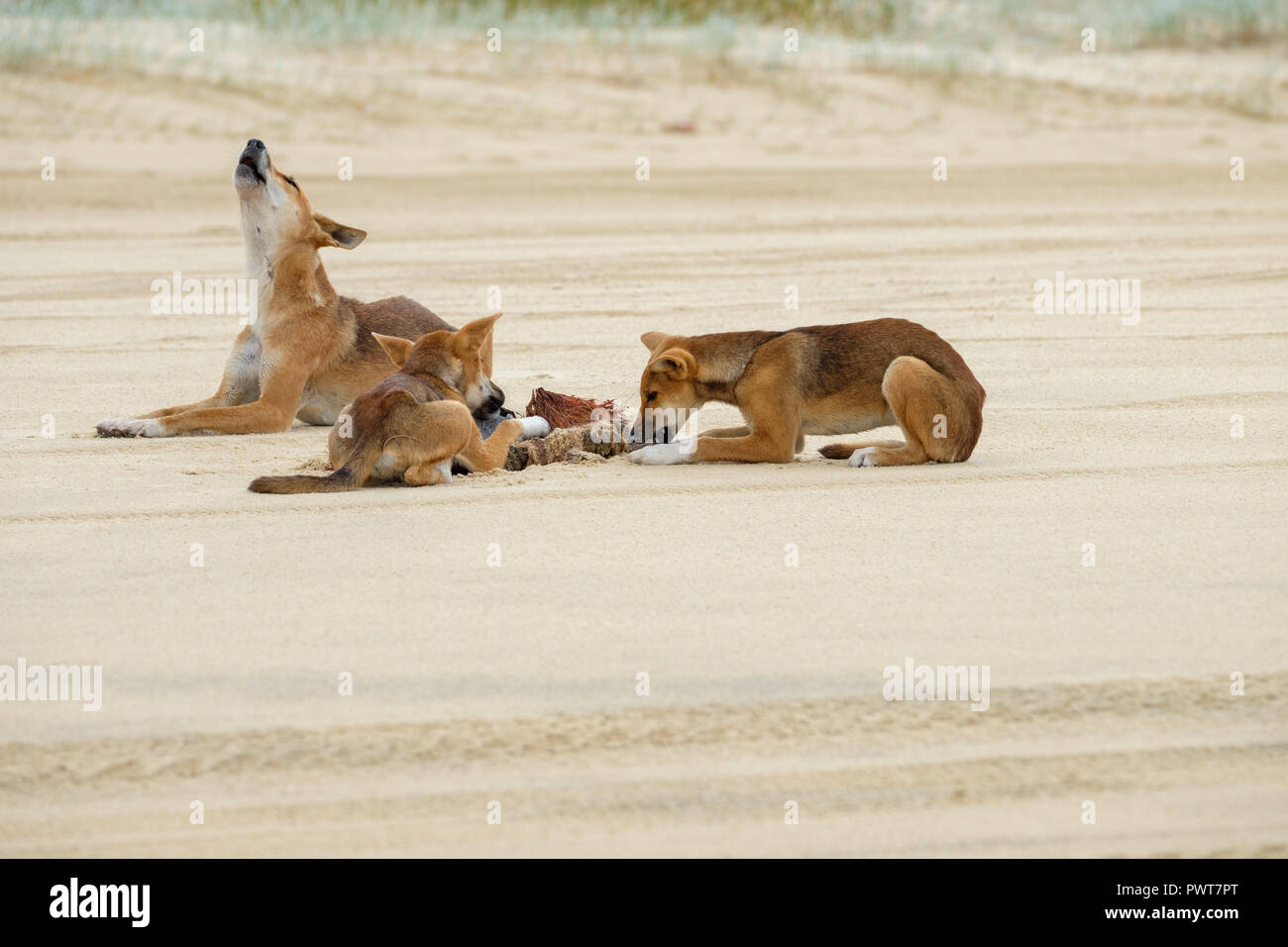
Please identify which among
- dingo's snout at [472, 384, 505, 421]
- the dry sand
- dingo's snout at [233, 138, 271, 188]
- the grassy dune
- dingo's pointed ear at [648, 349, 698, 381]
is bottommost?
the dry sand

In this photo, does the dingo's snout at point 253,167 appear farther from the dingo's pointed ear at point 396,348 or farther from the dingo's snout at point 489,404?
the dingo's snout at point 489,404

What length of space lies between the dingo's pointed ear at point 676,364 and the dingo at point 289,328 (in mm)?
1423

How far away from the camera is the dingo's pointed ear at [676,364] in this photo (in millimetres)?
7711

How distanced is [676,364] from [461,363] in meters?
0.93

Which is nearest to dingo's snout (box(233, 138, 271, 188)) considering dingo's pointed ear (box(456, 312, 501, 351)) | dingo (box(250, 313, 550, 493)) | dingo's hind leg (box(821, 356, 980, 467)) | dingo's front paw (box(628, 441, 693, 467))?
dingo (box(250, 313, 550, 493))

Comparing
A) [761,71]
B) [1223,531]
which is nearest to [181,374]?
[1223,531]

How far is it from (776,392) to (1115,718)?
125 inches

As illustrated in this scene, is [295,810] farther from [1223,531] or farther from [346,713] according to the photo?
[1223,531]

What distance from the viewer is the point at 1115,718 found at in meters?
4.70

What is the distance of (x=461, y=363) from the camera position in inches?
299

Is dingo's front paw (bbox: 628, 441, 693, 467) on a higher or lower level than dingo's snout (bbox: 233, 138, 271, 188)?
lower

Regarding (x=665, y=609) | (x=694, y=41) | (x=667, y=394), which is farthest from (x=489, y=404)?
(x=694, y=41)

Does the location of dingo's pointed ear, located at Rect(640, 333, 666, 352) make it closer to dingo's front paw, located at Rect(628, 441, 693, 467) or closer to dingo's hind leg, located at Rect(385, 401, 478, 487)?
dingo's front paw, located at Rect(628, 441, 693, 467)

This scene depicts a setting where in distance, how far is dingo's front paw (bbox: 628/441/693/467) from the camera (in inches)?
305
